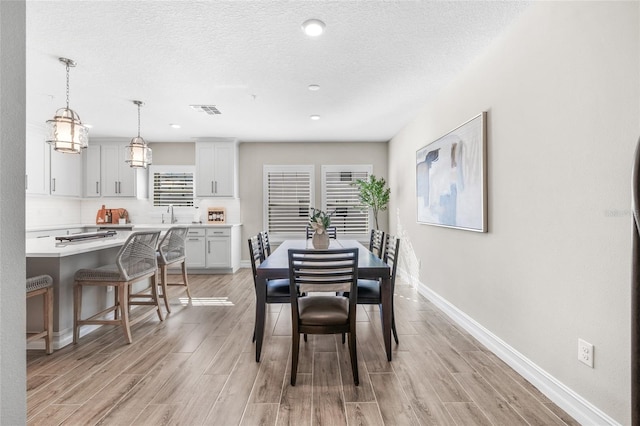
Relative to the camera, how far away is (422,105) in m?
4.41

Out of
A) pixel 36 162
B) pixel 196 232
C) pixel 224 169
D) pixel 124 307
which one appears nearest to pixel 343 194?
pixel 224 169

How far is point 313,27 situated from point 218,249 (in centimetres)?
455

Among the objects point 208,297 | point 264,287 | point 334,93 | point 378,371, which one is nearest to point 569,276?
point 378,371

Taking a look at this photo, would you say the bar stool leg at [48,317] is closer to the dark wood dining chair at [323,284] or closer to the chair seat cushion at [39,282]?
the chair seat cushion at [39,282]

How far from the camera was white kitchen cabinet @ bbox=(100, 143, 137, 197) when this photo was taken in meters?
6.35

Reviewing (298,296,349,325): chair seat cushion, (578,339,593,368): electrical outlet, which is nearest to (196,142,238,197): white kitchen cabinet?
(298,296,349,325): chair seat cushion

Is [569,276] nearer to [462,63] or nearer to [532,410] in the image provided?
[532,410]

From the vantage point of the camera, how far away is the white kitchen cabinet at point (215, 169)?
6359 millimetres

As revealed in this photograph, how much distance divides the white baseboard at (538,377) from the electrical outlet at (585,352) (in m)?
0.22

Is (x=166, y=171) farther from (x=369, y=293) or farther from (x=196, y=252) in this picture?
(x=369, y=293)

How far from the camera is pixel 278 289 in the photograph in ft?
9.30

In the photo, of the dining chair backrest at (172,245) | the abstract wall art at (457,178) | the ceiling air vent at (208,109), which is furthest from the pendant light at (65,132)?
the abstract wall art at (457,178)

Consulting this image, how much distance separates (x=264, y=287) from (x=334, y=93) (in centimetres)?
254

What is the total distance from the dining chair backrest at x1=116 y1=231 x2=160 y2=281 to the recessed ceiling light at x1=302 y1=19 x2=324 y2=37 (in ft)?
7.57
